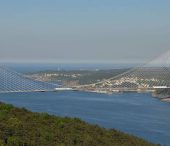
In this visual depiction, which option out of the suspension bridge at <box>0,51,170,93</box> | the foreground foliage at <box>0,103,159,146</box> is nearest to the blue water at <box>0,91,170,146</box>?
the suspension bridge at <box>0,51,170,93</box>

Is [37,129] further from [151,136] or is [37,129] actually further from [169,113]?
[169,113]

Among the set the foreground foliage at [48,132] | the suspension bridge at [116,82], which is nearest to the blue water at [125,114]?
the suspension bridge at [116,82]

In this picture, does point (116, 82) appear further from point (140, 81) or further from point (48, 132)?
point (48, 132)

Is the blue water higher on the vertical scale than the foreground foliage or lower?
lower

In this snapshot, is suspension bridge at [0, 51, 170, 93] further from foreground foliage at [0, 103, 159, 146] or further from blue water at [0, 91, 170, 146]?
foreground foliage at [0, 103, 159, 146]

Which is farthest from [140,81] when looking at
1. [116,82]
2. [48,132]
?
[48,132]

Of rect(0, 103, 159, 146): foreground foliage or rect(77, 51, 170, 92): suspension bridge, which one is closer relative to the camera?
rect(0, 103, 159, 146): foreground foliage
